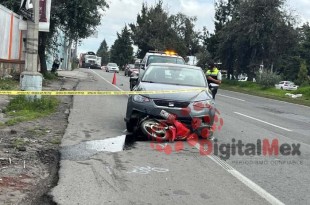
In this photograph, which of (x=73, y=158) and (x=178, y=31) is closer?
(x=73, y=158)

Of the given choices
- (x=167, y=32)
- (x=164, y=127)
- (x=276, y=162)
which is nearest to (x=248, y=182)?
(x=276, y=162)

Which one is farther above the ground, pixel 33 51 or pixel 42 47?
pixel 42 47

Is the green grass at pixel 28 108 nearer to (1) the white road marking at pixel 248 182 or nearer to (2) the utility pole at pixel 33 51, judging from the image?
(2) the utility pole at pixel 33 51

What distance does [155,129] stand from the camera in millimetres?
8367

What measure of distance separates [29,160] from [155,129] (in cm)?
276

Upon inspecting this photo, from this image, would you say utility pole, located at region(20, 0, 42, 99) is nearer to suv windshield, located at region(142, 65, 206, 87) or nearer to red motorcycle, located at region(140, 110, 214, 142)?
suv windshield, located at region(142, 65, 206, 87)

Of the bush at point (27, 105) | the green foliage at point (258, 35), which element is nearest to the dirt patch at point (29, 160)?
the bush at point (27, 105)

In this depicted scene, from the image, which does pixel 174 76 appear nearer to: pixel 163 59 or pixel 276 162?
pixel 276 162

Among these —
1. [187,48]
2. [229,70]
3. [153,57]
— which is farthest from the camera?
[187,48]

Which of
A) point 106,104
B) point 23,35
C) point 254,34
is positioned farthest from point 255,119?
point 254,34

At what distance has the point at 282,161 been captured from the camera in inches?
293

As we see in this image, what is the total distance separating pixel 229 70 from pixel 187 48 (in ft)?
53.0

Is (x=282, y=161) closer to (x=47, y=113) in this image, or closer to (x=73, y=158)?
(x=73, y=158)

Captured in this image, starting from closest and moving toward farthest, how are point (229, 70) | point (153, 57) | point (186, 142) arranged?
point (186, 142) → point (153, 57) → point (229, 70)
